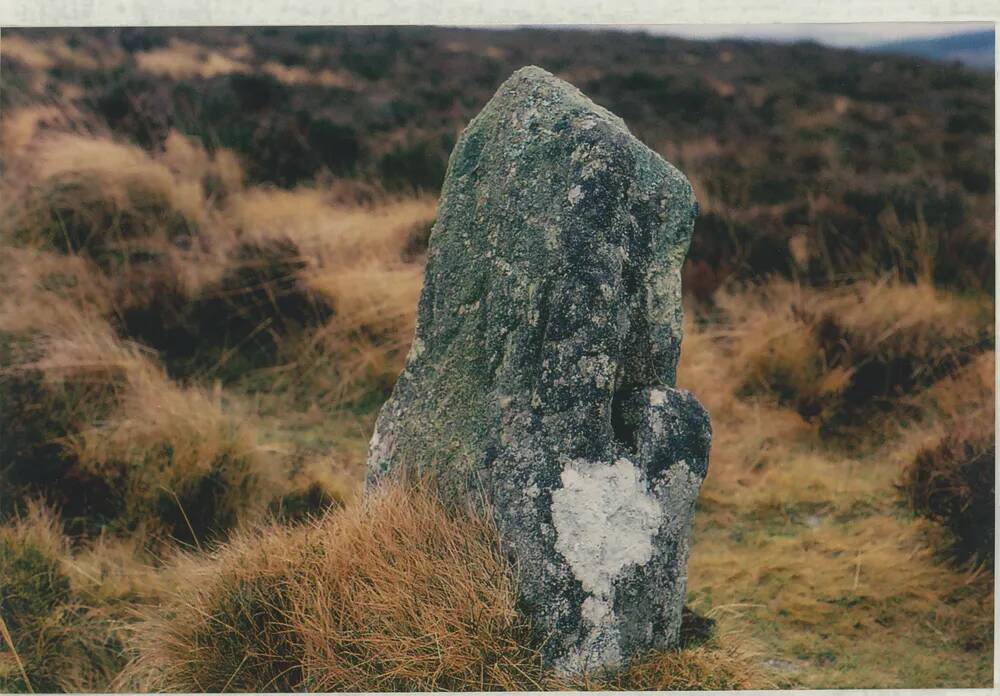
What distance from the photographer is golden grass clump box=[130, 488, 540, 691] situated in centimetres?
241

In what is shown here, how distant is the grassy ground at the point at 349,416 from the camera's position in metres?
2.64

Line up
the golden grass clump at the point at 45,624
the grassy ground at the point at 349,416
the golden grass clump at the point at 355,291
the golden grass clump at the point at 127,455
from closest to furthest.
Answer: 1. the grassy ground at the point at 349,416
2. the golden grass clump at the point at 45,624
3. the golden grass clump at the point at 127,455
4. the golden grass clump at the point at 355,291

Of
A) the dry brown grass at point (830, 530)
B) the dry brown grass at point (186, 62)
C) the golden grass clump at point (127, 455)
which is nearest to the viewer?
the dry brown grass at point (830, 530)

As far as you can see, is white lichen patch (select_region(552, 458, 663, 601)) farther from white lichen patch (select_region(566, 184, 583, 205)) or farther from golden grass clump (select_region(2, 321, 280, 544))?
golden grass clump (select_region(2, 321, 280, 544))

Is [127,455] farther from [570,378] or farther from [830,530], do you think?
[830,530]

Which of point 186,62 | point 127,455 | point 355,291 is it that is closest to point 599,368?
point 127,455

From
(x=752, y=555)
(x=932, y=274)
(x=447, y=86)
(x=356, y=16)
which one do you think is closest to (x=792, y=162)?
(x=932, y=274)

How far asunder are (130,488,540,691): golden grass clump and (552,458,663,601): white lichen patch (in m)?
0.20

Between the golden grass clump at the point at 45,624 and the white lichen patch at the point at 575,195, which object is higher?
the white lichen patch at the point at 575,195

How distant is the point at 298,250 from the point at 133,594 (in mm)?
3010

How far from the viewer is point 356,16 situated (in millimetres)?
3195

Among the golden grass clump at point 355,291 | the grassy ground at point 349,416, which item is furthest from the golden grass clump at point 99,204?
the golden grass clump at point 355,291

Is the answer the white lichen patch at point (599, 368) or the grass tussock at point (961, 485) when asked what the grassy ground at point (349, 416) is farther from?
the white lichen patch at point (599, 368)

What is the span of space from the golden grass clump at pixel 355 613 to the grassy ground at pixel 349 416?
0.03 feet
